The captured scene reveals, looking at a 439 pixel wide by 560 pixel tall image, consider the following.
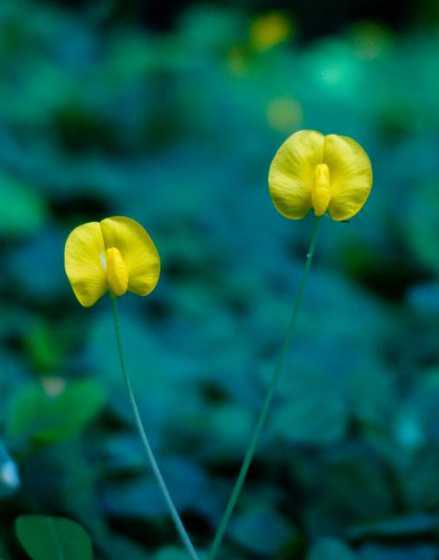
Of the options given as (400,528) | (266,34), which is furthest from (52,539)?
(266,34)

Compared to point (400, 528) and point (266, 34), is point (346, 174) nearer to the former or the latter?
point (400, 528)

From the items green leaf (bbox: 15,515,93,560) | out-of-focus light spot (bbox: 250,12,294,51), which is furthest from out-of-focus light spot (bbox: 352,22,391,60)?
green leaf (bbox: 15,515,93,560)

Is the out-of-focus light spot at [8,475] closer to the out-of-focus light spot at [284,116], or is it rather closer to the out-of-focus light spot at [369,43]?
the out-of-focus light spot at [284,116]

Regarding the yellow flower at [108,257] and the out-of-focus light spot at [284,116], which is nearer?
the yellow flower at [108,257]

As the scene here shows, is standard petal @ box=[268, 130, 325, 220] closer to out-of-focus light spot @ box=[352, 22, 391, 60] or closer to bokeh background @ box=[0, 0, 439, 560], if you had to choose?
bokeh background @ box=[0, 0, 439, 560]

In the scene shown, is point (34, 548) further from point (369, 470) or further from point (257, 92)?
point (257, 92)

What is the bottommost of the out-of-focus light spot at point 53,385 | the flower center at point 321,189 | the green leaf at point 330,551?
the green leaf at point 330,551

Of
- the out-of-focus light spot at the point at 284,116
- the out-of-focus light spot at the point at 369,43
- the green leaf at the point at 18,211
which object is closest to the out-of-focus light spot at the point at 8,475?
the green leaf at the point at 18,211
